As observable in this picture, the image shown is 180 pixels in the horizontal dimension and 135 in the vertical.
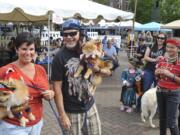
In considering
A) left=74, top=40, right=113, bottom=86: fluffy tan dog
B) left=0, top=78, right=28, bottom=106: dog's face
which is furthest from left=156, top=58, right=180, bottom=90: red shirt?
left=0, top=78, right=28, bottom=106: dog's face

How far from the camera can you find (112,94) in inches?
408

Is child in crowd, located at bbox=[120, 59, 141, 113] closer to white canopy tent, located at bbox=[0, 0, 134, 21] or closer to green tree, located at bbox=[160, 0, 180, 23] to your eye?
white canopy tent, located at bbox=[0, 0, 134, 21]

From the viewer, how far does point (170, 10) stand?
146ft

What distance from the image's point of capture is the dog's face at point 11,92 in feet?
10.0

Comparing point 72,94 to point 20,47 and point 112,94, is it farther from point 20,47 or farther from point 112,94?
point 112,94

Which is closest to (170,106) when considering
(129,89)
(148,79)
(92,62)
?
(92,62)

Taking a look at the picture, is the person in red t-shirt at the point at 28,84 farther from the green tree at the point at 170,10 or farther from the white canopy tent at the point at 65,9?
the green tree at the point at 170,10

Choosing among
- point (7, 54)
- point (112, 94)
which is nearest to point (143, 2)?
point (7, 54)

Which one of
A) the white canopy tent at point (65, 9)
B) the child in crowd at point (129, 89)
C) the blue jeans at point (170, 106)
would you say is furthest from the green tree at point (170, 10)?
the blue jeans at point (170, 106)

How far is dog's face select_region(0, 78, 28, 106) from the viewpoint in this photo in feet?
10.0

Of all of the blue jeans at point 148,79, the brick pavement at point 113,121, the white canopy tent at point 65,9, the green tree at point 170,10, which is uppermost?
the green tree at point 170,10

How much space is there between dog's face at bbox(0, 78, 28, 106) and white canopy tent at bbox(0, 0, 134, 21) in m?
4.87

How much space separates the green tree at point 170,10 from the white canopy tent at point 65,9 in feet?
114

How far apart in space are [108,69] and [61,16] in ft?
17.1
